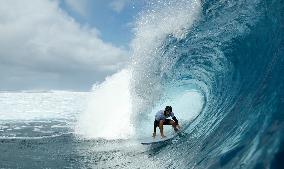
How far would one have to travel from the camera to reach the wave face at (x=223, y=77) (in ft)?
24.0

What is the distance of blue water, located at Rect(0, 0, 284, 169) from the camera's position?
7.50 meters

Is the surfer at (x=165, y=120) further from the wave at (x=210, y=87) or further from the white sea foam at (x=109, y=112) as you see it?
the white sea foam at (x=109, y=112)

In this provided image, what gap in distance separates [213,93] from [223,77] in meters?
2.02

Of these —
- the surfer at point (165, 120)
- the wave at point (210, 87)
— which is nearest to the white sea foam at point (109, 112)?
the wave at point (210, 87)

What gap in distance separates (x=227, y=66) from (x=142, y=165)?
6.49 m

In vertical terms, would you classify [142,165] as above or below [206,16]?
below

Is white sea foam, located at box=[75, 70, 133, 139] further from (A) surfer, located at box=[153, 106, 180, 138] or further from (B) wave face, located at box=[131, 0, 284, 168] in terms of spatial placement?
(A) surfer, located at box=[153, 106, 180, 138]

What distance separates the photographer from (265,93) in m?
8.66

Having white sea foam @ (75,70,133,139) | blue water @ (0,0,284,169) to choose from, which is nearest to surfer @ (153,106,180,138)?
blue water @ (0,0,284,169)

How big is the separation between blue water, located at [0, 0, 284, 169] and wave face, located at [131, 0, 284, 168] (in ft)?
0.10

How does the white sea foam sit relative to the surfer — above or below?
above

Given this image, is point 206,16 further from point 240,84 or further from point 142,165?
point 142,165

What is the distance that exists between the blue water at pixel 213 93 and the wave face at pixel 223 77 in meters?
0.03

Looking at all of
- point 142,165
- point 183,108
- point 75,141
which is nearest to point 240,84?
point 142,165
